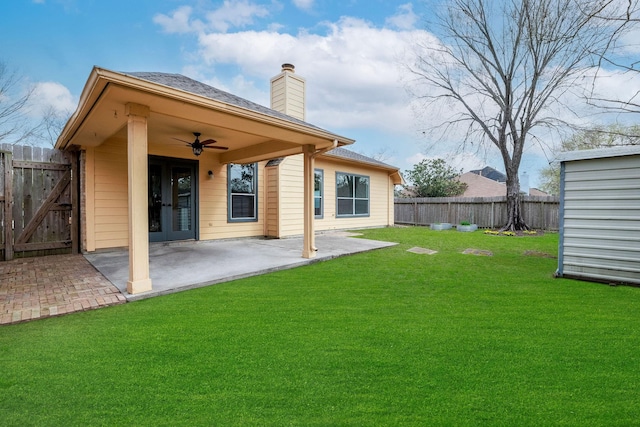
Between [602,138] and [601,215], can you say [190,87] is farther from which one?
[602,138]

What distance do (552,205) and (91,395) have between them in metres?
14.2

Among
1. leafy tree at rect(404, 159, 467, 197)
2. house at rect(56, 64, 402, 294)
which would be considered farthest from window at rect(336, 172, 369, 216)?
leafy tree at rect(404, 159, 467, 197)

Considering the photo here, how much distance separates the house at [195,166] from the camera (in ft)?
12.3

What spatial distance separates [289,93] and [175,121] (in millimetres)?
4483

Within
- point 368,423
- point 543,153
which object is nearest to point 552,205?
point 543,153

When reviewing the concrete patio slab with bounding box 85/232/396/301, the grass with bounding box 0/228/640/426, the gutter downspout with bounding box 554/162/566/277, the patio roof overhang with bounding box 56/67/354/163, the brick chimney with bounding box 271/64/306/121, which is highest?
the brick chimney with bounding box 271/64/306/121

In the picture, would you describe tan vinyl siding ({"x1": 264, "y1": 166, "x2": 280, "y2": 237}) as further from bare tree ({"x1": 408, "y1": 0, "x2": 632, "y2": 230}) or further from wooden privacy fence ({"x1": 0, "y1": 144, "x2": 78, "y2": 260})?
bare tree ({"x1": 408, "y1": 0, "x2": 632, "y2": 230})

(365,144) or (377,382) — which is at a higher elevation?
(365,144)

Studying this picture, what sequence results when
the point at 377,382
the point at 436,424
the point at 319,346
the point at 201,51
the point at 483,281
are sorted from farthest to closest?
1. the point at 201,51
2. the point at 483,281
3. the point at 319,346
4. the point at 377,382
5. the point at 436,424

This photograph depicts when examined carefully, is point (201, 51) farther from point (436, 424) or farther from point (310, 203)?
point (436, 424)

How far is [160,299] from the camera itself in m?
3.66

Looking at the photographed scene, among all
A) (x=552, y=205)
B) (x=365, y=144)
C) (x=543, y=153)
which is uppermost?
(x=365, y=144)

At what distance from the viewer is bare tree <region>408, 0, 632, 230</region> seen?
35.4ft

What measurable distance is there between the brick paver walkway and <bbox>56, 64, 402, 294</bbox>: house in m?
0.51
